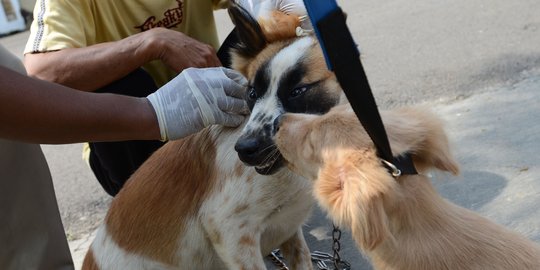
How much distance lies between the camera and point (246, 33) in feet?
7.79

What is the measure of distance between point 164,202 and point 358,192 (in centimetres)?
111

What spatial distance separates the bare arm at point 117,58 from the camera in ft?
8.58

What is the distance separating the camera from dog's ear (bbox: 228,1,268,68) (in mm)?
2283

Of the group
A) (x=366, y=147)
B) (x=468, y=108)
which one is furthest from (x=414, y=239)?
(x=468, y=108)

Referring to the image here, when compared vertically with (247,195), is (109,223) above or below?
below

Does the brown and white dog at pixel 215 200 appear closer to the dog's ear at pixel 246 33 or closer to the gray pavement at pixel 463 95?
the dog's ear at pixel 246 33

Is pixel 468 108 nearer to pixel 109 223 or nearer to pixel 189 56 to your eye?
pixel 189 56

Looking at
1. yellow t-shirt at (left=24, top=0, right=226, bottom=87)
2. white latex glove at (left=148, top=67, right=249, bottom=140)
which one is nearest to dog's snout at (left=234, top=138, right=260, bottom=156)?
white latex glove at (left=148, top=67, right=249, bottom=140)

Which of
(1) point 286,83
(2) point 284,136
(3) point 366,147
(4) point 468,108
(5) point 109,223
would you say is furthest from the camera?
(4) point 468,108

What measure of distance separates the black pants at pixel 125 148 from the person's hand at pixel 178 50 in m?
0.20

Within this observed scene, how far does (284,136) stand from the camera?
1.84m

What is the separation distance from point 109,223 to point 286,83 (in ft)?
2.90

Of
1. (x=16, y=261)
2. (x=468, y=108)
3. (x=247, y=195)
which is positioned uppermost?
(x=247, y=195)

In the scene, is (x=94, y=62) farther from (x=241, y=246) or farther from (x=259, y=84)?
(x=241, y=246)
